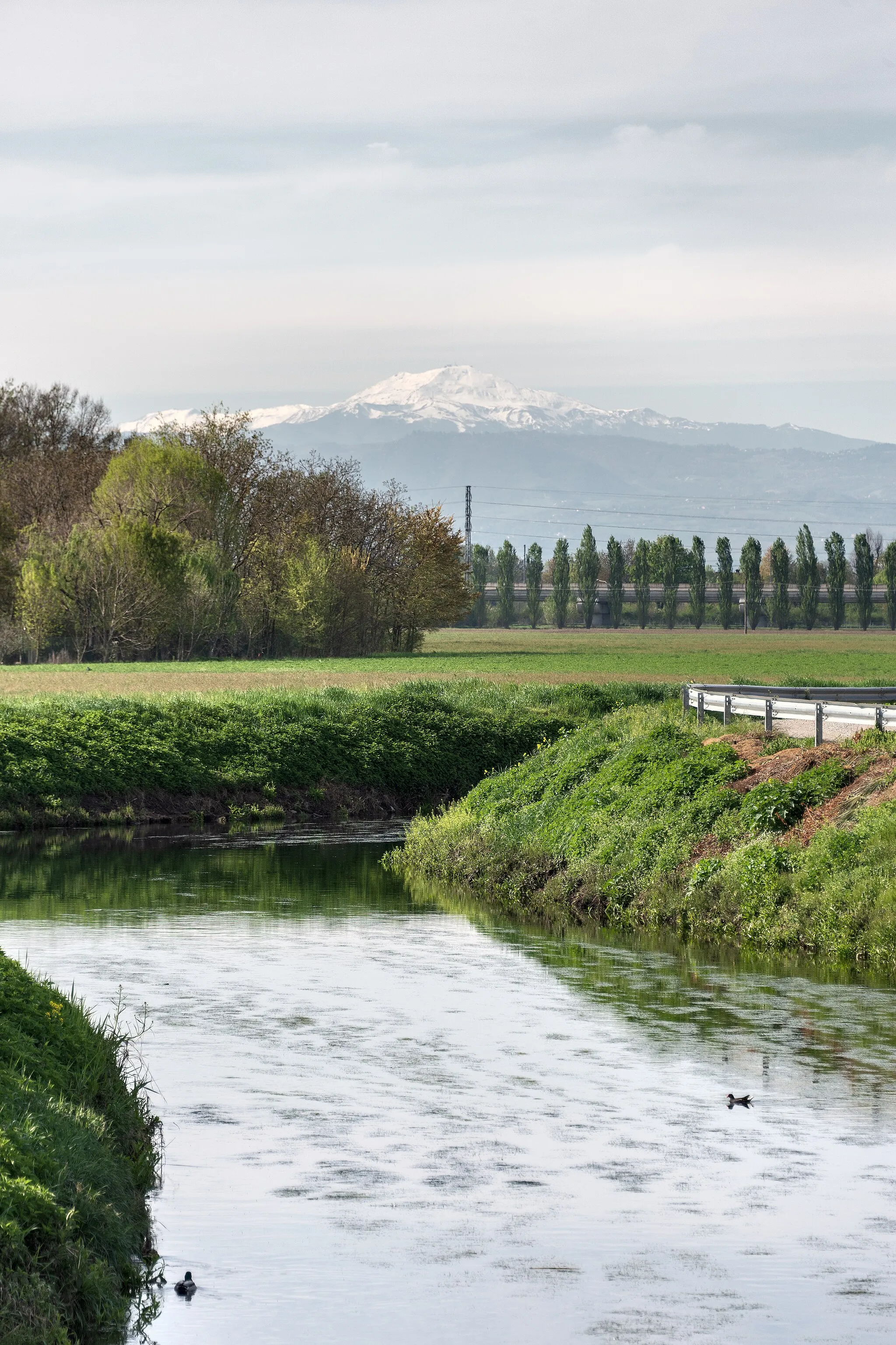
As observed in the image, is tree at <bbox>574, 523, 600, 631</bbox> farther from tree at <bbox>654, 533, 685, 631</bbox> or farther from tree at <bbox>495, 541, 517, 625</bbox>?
tree at <bbox>495, 541, 517, 625</bbox>

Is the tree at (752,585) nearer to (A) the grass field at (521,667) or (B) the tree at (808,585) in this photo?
(B) the tree at (808,585)

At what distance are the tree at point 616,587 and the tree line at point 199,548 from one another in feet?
240

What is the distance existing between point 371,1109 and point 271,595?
85767 millimetres

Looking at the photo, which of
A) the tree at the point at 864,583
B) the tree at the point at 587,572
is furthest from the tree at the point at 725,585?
the tree at the point at 587,572

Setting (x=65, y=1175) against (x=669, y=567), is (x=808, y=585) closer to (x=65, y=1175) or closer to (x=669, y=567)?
(x=669, y=567)

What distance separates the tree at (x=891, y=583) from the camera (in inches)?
6914

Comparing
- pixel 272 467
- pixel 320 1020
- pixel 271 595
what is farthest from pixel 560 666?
pixel 320 1020

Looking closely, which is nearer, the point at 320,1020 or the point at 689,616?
the point at 320,1020

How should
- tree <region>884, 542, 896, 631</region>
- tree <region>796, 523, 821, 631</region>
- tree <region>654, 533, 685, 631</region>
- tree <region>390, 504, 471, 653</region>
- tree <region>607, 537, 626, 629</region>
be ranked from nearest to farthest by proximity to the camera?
tree <region>390, 504, 471, 653</region>, tree <region>884, 542, 896, 631</region>, tree <region>796, 523, 821, 631</region>, tree <region>654, 533, 685, 631</region>, tree <region>607, 537, 626, 629</region>

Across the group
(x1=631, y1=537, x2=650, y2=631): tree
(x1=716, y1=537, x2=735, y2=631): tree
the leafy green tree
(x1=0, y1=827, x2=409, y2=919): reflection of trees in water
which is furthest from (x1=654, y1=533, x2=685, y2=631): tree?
(x1=0, y1=827, x2=409, y2=919): reflection of trees in water

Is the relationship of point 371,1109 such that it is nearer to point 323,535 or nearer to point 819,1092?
point 819,1092

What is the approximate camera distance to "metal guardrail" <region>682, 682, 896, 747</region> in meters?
25.7

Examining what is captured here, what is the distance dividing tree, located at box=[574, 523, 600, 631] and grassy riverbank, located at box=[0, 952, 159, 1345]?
6963 inches

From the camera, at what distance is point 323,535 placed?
104 meters
